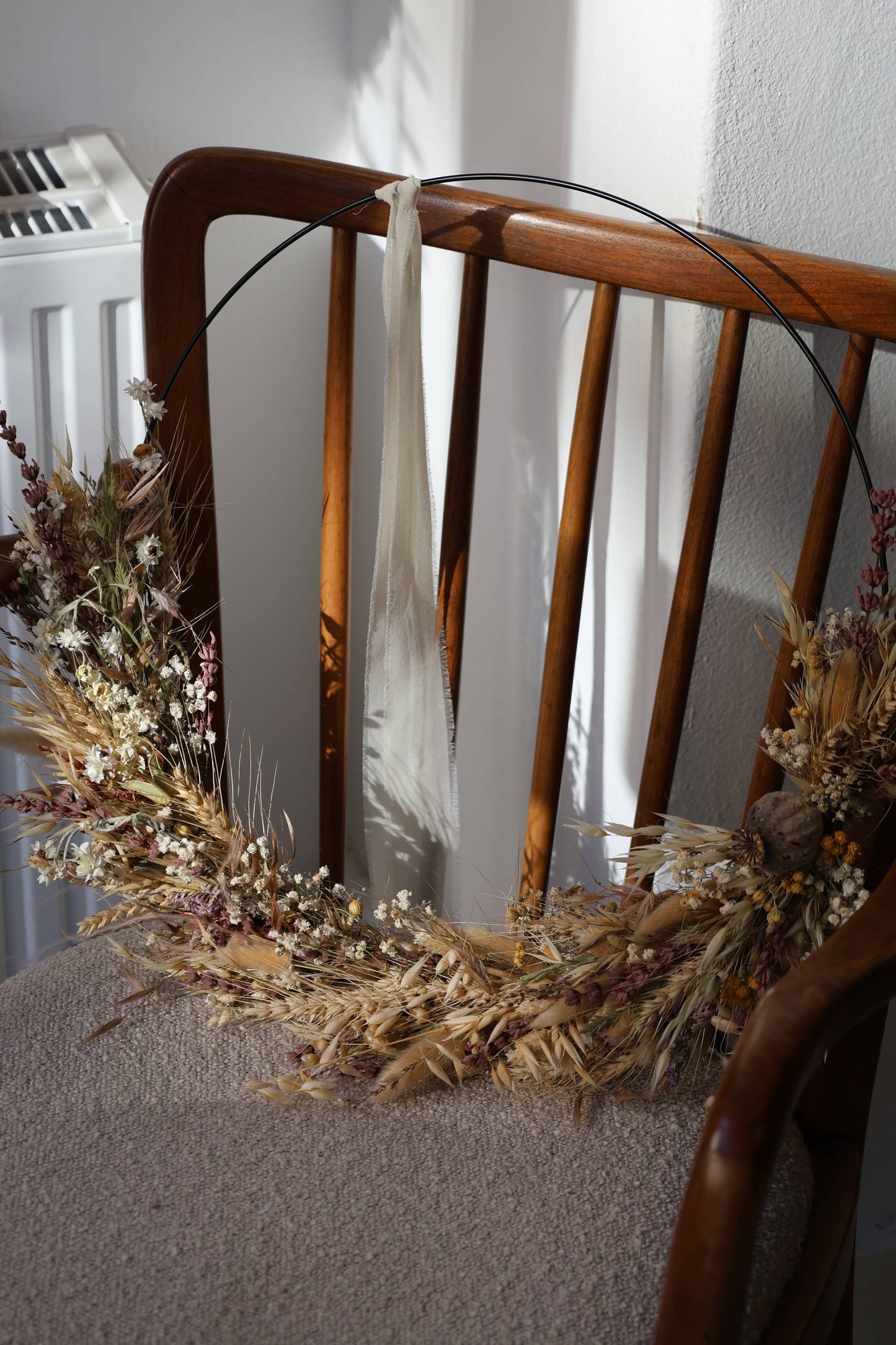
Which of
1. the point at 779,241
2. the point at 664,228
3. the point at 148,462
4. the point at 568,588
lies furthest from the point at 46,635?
the point at 779,241

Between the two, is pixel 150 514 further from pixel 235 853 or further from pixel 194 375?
pixel 235 853

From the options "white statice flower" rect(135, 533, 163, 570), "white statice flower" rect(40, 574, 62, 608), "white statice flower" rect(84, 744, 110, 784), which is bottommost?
"white statice flower" rect(84, 744, 110, 784)

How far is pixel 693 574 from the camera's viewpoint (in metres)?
0.78

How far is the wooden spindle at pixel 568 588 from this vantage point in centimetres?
77

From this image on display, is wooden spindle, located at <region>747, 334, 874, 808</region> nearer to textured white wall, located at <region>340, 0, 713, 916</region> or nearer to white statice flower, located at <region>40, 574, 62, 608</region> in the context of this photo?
textured white wall, located at <region>340, 0, 713, 916</region>

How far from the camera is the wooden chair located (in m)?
0.70

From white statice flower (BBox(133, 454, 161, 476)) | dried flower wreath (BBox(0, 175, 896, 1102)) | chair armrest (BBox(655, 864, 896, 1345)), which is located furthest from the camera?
white statice flower (BBox(133, 454, 161, 476))

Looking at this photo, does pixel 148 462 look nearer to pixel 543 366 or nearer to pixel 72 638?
pixel 72 638

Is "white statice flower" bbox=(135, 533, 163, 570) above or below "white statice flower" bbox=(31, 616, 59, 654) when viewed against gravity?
above

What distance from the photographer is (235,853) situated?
693 mm

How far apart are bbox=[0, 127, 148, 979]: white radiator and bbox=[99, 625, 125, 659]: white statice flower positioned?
347mm

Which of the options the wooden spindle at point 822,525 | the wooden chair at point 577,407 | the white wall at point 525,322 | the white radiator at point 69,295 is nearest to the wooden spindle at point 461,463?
the wooden chair at point 577,407

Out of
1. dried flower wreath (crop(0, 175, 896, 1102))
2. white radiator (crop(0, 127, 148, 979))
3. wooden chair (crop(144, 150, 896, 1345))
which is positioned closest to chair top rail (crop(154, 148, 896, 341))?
wooden chair (crop(144, 150, 896, 1345))

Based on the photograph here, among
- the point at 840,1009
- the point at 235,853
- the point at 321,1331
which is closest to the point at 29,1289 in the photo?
the point at 321,1331
